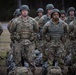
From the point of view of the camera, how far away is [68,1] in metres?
37.5

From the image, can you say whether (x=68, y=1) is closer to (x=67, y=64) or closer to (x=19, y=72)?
(x=67, y=64)

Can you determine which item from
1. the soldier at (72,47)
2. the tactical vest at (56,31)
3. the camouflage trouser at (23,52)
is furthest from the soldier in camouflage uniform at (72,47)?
the camouflage trouser at (23,52)

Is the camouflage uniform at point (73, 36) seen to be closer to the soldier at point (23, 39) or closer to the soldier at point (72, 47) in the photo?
the soldier at point (72, 47)

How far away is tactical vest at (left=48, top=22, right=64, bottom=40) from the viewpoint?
12.6 m

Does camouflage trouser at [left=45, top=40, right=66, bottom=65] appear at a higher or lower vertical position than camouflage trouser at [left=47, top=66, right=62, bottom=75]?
higher

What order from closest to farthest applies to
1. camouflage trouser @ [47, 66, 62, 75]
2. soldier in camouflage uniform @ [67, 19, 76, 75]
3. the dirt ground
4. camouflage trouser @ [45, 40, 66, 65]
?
camouflage trouser @ [47, 66, 62, 75]
camouflage trouser @ [45, 40, 66, 65]
soldier in camouflage uniform @ [67, 19, 76, 75]
the dirt ground

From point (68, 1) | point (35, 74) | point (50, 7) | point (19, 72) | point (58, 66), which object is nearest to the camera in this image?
point (19, 72)

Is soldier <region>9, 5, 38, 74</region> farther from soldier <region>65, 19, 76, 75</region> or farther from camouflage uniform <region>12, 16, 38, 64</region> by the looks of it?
soldier <region>65, 19, 76, 75</region>

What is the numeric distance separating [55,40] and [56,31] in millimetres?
297

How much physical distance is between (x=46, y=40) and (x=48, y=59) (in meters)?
0.62

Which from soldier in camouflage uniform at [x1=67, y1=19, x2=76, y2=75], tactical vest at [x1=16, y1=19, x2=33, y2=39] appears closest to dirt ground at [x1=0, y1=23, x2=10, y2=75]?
tactical vest at [x1=16, y1=19, x2=33, y2=39]

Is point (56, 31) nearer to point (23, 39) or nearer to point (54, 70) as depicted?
point (23, 39)

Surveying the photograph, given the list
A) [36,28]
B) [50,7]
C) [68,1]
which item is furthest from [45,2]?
[36,28]

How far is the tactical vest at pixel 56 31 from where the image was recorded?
12.6 m
